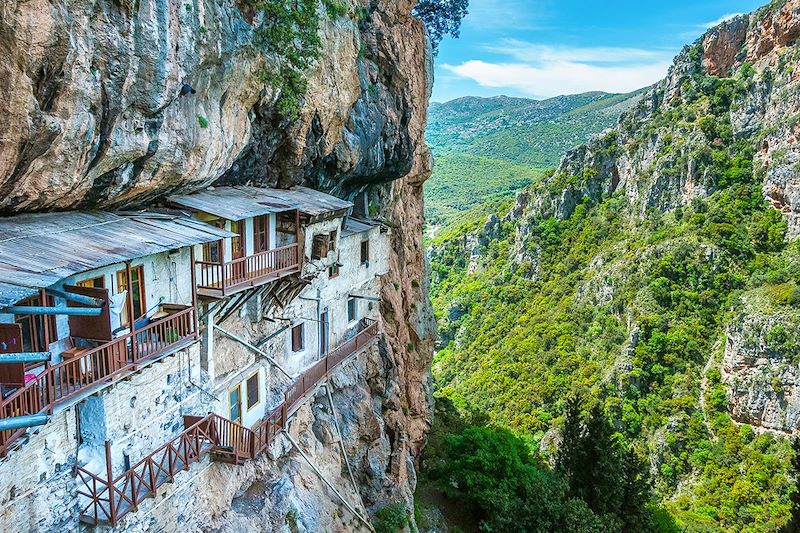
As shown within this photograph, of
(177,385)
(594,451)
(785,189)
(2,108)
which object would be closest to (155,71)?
(2,108)

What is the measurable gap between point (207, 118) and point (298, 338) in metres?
8.50

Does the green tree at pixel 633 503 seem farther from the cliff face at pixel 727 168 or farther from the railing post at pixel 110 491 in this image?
the railing post at pixel 110 491

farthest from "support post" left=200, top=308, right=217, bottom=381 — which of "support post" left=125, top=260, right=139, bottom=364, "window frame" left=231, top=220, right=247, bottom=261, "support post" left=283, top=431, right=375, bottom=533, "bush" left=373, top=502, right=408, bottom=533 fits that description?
"bush" left=373, top=502, right=408, bottom=533

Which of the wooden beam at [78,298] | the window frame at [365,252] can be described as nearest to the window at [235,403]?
the wooden beam at [78,298]

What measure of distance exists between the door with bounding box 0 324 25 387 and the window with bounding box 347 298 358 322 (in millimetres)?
14630

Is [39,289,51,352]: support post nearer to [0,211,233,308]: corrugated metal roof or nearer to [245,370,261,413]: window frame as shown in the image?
[0,211,233,308]: corrugated metal roof

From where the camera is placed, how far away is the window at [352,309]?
73.4ft

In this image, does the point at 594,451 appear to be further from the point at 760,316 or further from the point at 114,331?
the point at 760,316

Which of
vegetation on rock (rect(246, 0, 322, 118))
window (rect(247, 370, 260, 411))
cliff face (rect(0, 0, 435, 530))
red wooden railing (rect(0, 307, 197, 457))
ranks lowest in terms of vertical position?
window (rect(247, 370, 260, 411))

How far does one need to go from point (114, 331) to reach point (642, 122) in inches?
3380

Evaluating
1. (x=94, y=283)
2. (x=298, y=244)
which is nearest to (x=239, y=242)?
(x=298, y=244)

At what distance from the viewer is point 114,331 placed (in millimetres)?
10438

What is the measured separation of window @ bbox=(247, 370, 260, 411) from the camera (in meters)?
15.9

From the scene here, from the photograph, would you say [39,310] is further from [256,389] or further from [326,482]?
[326,482]
